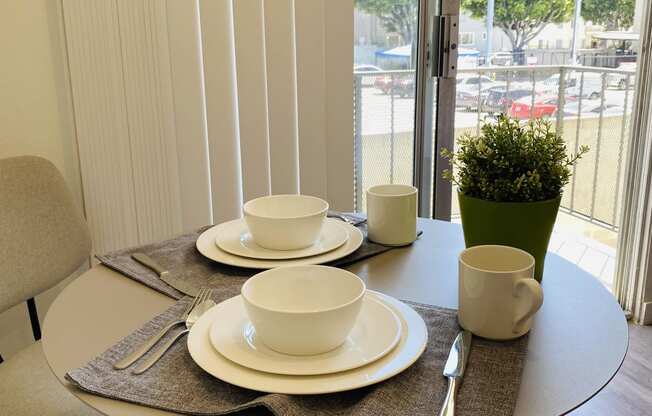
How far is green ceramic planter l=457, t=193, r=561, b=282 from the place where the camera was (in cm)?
96

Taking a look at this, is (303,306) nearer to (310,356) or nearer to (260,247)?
(310,356)

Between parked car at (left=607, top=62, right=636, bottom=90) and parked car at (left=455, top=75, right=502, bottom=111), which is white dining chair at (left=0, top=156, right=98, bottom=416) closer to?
parked car at (left=455, top=75, right=502, bottom=111)

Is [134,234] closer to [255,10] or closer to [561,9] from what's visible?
[255,10]

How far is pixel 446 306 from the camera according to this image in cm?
91

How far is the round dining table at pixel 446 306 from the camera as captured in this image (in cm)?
70

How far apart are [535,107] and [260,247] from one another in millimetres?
2651

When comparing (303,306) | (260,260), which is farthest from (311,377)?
(260,260)

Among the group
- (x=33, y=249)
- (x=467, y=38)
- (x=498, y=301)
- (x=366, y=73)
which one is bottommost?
(x=33, y=249)

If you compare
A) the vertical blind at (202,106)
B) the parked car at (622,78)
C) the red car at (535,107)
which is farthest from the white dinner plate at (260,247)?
the parked car at (622,78)

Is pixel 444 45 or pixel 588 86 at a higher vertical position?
pixel 444 45

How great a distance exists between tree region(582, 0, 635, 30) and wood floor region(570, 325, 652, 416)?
4.98 ft

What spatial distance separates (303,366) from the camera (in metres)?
0.70

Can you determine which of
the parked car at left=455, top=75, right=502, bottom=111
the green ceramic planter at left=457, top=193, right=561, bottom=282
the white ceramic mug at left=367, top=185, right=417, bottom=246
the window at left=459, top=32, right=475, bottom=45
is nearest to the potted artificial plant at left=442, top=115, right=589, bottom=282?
the green ceramic planter at left=457, top=193, right=561, bottom=282

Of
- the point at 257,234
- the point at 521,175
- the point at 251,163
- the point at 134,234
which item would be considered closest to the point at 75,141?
the point at 134,234
